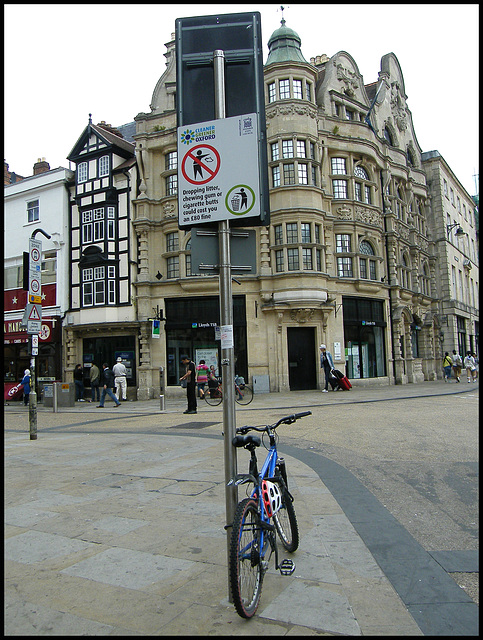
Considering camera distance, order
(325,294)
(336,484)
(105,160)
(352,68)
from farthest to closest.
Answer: (352,68) < (105,160) < (325,294) < (336,484)

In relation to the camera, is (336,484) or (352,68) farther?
(352,68)

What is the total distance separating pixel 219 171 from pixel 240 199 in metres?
0.30

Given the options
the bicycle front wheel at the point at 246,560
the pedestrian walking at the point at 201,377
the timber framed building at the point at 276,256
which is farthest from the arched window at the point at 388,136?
the bicycle front wheel at the point at 246,560

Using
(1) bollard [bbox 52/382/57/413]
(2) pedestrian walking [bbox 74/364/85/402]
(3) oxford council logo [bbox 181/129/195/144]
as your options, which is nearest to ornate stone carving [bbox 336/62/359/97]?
(2) pedestrian walking [bbox 74/364/85/402]

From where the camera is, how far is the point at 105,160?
92.1 feet

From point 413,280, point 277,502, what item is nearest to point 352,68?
point 413,280

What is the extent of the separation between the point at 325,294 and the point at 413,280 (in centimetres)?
1200

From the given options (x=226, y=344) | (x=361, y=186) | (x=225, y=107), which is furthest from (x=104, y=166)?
(x=226, y=344)

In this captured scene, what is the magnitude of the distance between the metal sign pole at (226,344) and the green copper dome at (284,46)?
25.3m

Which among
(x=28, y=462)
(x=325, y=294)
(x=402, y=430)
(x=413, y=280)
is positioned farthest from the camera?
(x=413, y=280)

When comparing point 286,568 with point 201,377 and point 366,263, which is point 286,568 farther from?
point 366,263

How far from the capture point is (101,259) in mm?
27141

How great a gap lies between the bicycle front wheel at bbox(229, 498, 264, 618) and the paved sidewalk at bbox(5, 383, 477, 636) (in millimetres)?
130

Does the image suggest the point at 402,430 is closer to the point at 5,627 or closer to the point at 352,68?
the point at 5,627
